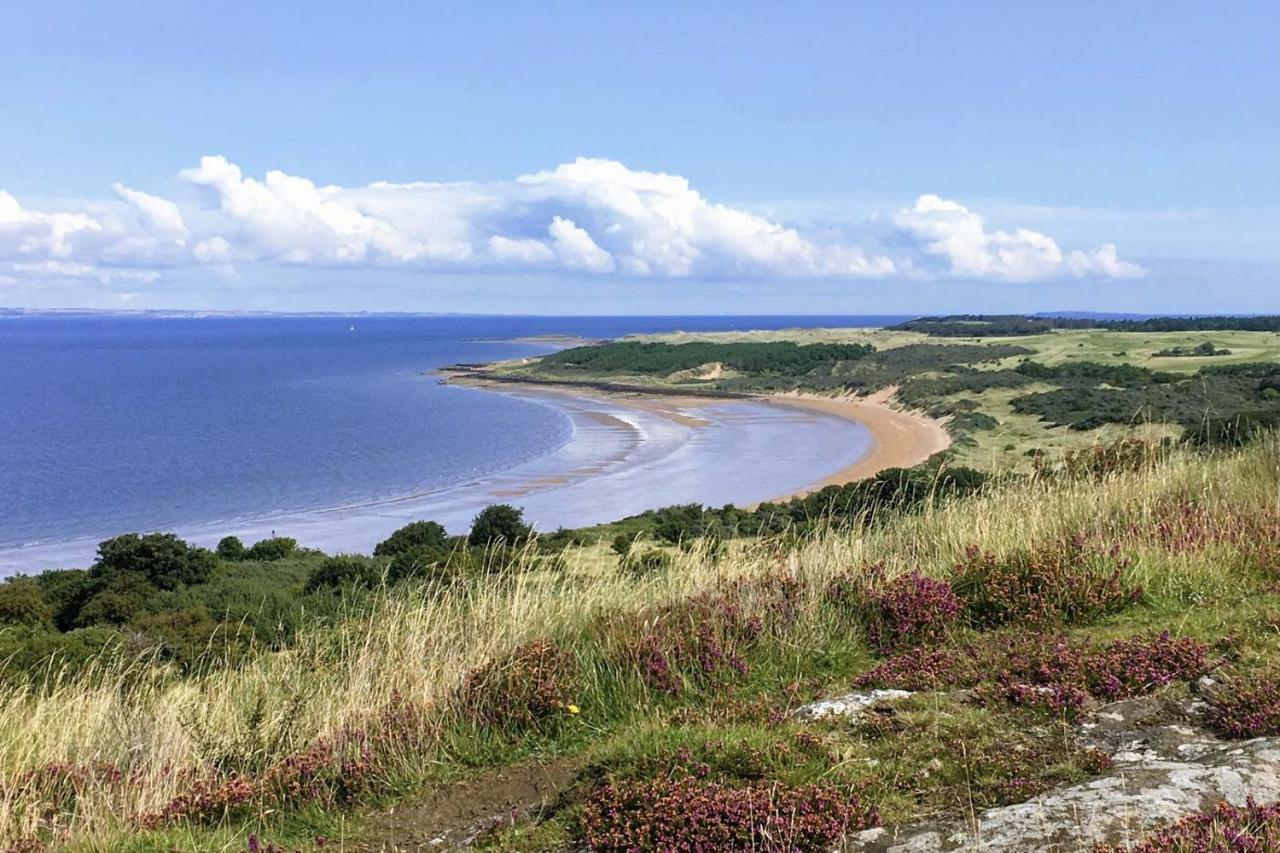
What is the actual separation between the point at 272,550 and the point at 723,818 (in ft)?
80.0

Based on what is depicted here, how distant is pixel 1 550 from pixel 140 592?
642 inches

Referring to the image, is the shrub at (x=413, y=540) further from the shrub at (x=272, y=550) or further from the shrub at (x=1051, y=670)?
the shrub at (x=1051, y=670)

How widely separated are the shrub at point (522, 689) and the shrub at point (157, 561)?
59.8 feet

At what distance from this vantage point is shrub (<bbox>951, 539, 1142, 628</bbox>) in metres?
5.93

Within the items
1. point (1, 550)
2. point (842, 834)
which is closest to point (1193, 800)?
point (842, 834)

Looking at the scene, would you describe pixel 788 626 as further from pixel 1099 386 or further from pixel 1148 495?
pixel 1099 386

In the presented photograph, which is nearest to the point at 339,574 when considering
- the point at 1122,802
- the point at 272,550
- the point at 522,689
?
the point at 272,550

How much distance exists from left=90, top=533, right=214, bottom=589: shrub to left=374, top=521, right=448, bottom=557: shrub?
4.04 meters

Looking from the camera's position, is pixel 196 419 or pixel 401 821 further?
pixel 196 419

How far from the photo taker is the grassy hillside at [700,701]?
13.2 feet

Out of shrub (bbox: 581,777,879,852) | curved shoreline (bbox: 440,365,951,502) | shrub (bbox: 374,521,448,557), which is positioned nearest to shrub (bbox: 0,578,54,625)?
shrub (bbox: 374,521,448,557)

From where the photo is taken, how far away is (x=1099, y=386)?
187ft

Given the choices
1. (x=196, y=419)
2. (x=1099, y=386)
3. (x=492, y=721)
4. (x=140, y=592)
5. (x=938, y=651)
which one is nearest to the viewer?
(x=492, y=721)

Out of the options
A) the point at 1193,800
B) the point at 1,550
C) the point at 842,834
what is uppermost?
the point at 1193,800
